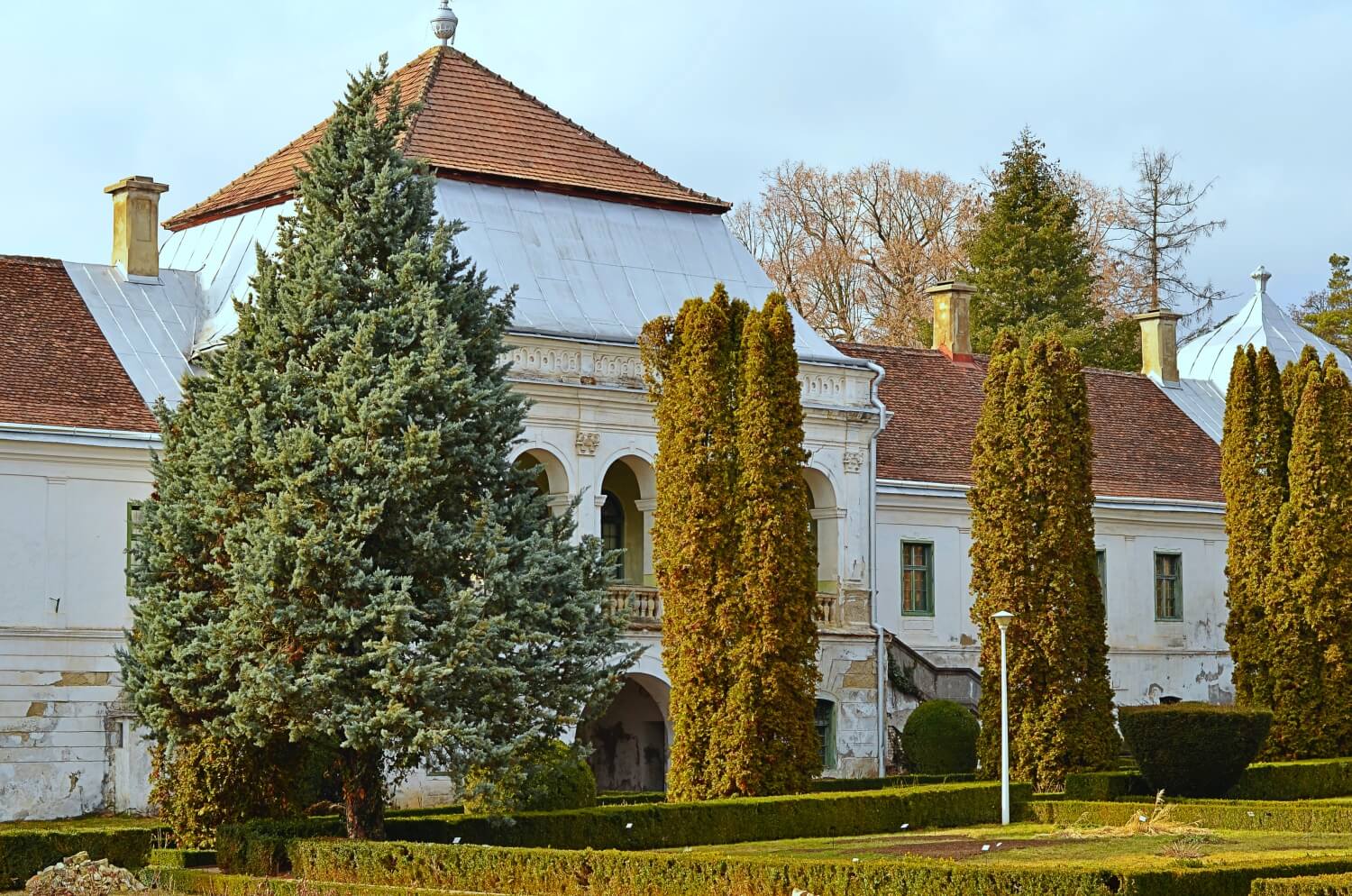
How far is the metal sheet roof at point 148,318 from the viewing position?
99.8 feet

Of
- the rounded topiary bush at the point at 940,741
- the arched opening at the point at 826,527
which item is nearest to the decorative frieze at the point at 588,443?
→ the arched opening at the point at 826,527

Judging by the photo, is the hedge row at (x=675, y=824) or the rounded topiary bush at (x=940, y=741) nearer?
the hedge row at (x=675, y=824)

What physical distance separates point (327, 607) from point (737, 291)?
1484 centimetres

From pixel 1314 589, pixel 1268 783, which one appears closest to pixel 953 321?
pixel 1314 589

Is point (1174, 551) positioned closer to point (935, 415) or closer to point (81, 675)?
point (935, 415)

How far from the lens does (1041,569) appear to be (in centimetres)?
2888

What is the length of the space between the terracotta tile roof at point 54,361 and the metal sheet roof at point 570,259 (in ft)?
5.94

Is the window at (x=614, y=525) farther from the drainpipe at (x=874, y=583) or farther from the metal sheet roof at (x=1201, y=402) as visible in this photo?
the metal sheet roof at (x=1201, y=402)

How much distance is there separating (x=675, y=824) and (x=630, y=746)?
10641 millimetres

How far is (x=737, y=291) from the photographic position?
33094 mm

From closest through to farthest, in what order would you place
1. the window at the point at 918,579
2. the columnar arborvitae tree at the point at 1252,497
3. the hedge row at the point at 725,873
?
the hedge row at the point at 725,873 → the columnar arborvitae tree at the point at 1252,497 → the window at the point at 918,579

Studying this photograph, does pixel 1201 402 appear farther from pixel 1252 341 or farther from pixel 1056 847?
pixel 1056 847

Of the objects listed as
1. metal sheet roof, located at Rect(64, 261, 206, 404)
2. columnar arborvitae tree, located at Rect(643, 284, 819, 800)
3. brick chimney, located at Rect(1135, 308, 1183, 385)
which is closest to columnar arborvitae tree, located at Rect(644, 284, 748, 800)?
columnar arborvitae tree, located at Rect(643, 284, 819, 800)

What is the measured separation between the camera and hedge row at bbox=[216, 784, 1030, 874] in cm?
1977
